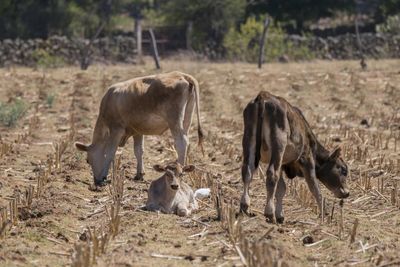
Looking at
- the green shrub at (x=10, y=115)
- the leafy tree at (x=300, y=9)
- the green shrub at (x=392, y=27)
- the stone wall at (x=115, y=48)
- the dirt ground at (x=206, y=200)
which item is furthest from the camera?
the leafy tree at (x=300, y=9)

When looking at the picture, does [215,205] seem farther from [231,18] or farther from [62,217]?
[231,18]

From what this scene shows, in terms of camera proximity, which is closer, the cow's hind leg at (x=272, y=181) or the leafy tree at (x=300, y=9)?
the cow's hind leg at (x=272, y=181)

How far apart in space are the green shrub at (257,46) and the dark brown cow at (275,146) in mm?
28096

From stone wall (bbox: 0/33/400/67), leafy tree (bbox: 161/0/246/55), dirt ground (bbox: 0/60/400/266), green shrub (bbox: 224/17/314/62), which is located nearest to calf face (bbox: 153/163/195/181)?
dirt ground (bbox: 0/60/400/266)

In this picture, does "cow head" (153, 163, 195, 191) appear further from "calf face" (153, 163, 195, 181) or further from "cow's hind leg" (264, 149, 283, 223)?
"cow's hind leg" (264, 149, 283, 223)

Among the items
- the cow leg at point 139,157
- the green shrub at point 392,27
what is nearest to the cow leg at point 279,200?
the cow leg at point 139,157

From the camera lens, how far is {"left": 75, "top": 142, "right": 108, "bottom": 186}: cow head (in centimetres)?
1422

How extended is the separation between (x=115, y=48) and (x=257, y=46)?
6.64 m

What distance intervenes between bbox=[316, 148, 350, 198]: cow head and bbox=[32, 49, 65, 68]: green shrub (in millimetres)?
25035

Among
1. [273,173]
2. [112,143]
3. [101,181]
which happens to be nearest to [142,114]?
[112,143]

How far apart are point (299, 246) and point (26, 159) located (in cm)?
764

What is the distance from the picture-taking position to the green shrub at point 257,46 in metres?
40.1

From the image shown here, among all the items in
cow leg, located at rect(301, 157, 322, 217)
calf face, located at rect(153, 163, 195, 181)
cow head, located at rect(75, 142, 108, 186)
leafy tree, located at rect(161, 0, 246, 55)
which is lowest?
leafy tree, located at rect(161, 0, 246, 55)

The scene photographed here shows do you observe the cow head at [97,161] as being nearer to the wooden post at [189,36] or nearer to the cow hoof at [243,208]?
the cow hoof at [243,208]
